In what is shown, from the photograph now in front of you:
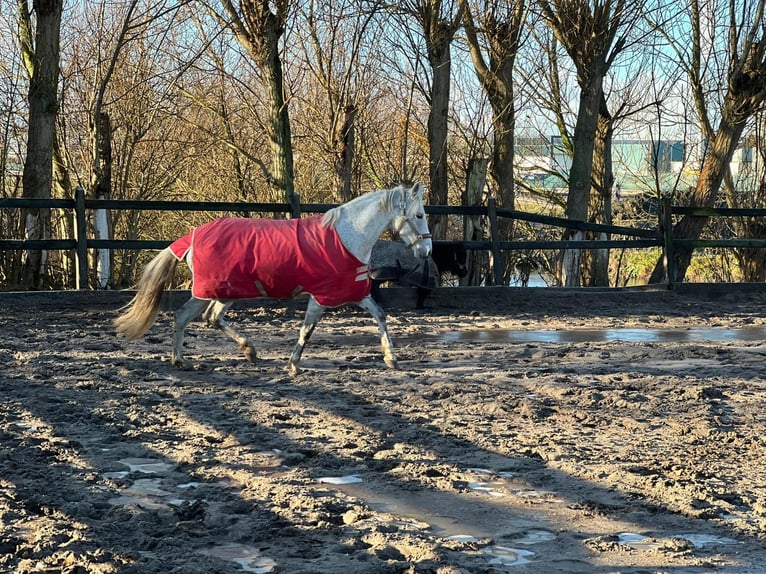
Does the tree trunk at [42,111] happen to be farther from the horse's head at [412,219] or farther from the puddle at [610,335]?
the horse's head at [412,219]

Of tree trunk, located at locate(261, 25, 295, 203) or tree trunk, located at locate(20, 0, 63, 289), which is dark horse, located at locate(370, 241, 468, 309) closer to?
tree trunk, located at locate(261, 25, 295, 203)

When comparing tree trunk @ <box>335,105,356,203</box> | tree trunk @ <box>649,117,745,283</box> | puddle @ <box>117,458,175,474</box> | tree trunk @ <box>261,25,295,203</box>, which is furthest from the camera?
tree trunk @ <box>649,117,745,283</box>

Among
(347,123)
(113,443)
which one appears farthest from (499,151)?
(113,443)

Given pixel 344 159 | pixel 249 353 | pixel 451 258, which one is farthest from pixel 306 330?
pixel 344 159

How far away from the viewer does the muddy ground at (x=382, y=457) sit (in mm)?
3969

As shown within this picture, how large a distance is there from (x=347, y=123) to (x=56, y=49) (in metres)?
4.81

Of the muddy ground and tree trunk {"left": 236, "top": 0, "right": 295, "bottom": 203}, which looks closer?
the muddy ground

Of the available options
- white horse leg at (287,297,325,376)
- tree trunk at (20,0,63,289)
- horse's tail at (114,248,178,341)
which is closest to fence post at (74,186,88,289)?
tree trunk at (20,0,63,289)

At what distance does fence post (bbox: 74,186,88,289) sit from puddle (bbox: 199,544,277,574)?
9.20 m

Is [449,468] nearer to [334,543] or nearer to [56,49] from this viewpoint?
[334,543]

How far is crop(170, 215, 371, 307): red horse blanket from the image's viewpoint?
7.88 m

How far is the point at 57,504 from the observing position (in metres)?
4.50

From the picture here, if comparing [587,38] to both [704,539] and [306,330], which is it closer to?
[306,330]

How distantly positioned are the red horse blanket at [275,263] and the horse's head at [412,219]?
459mm
